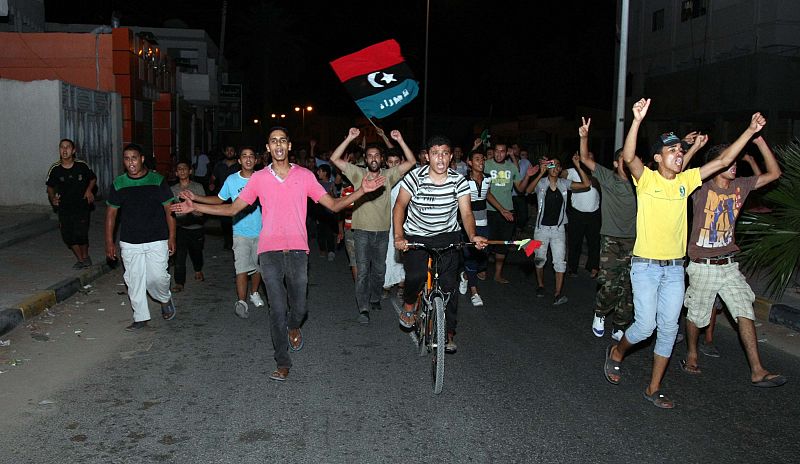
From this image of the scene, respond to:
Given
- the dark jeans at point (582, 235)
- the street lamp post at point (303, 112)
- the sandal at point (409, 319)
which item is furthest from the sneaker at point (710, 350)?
the street lamp post at point (303, 112)

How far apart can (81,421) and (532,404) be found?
11.0ft

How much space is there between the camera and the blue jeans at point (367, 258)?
9406mm

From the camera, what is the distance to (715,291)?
690 cm

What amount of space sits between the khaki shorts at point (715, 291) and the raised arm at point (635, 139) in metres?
1.30

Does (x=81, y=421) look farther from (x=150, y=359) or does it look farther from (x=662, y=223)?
(x=662, y=223)

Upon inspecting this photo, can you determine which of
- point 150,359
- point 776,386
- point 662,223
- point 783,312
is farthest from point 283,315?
point 783,312

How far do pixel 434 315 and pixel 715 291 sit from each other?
245 cm

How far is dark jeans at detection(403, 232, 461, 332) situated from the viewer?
710cm

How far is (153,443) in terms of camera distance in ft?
17.3

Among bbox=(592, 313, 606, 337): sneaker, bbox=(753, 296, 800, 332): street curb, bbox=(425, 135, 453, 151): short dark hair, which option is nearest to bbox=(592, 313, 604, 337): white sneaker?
bbox=(592, 313, 606, 337): sneaker

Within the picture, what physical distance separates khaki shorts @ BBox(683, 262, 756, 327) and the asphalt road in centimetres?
60

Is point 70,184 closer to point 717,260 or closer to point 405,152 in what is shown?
point 405,152

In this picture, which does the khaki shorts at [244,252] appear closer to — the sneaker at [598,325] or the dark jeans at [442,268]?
the dark jeans at [442,268]

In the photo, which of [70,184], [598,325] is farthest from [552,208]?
[70,184]
